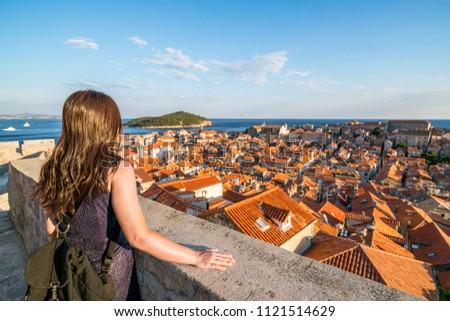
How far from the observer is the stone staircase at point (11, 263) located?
10.6ft

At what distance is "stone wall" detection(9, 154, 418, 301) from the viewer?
4.50 ft

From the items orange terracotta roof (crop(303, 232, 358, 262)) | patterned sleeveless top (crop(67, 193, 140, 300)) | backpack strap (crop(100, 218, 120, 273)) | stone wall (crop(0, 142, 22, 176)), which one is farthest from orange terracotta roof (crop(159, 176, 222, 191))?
backpack strap (crop(100, 218, 120, 273))

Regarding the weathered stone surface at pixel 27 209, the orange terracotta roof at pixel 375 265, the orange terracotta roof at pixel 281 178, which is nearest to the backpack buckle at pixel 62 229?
the weathered stone surface at pixel 27 209

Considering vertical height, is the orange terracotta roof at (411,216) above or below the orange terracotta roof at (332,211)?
below

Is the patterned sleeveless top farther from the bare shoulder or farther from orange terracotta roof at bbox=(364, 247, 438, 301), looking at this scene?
orange terracotta roof at bbox=(364, 247, 438, 301)

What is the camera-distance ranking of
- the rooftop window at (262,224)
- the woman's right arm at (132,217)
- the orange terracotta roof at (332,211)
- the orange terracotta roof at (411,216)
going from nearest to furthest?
the woman's right arm at (132,217), the rooftop window at (262,224), the orange terracotta roof at (332,211), the orange terracotta roof at (411,216)

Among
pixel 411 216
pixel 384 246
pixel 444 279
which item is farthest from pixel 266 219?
pixel 411 216

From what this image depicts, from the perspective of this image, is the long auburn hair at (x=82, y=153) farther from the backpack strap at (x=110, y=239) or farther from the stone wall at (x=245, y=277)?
the stone wall at (x=245, y=277)

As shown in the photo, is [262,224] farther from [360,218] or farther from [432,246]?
[432,246]

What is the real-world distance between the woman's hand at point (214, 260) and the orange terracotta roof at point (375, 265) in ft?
24.1

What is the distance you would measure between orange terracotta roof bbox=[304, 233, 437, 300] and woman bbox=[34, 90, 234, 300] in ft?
26.1

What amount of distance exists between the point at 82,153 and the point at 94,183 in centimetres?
19

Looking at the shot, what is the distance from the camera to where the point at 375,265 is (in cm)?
775
